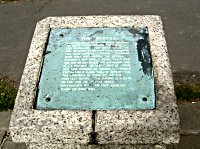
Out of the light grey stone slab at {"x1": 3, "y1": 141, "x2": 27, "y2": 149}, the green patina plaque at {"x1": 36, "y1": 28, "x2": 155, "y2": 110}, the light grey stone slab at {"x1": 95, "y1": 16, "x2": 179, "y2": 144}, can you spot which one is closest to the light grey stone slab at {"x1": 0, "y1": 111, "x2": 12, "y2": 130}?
the light grey stone slab at {"x1": 3, "y1": 141, "x2": 27, "y2": 149}

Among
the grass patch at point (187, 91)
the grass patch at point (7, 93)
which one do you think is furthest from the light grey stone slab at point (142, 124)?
the grass patch at point (7, 93)

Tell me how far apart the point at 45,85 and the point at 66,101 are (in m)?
0.18

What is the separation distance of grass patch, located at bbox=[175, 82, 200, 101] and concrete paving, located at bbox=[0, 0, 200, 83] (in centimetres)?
25

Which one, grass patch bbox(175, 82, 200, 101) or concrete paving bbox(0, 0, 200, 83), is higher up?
concrete paving bbox(0, 0, 200, 83)

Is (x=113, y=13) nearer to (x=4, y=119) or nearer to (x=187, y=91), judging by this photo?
(x=187, y=91)

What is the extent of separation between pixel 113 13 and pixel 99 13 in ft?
0.56

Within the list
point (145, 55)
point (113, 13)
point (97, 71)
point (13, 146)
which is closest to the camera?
point (97, 71)

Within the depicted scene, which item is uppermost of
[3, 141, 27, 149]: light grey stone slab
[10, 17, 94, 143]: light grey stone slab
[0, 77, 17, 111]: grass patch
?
[10, 17, 94, 143]: light grey stone slab

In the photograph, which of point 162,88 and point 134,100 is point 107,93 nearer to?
point 134,100

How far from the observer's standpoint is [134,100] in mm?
2012

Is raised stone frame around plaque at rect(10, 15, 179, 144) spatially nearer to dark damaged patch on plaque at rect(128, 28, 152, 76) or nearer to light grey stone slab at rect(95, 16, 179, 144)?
light grey stone slab at rect(95, 16, 179, 144)

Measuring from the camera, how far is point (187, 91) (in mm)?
3385

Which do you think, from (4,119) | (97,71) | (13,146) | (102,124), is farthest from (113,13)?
(102,124)

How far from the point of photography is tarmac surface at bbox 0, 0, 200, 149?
3.60 meters
